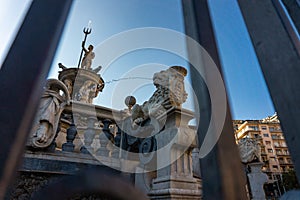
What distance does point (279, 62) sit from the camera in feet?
2.46

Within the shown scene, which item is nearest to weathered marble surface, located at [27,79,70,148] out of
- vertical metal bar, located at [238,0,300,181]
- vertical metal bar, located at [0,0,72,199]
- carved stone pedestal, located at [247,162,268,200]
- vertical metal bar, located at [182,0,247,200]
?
vertical metal bar, located at [0,0,72,199]

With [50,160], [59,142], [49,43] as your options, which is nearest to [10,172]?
[49,43]

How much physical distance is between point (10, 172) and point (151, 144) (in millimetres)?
1900

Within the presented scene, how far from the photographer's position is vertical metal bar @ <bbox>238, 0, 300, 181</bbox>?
659mm

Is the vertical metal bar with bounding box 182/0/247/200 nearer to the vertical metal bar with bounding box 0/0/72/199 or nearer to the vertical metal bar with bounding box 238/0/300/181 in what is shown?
the vertical metal bar with bounding box 238/0/300/181

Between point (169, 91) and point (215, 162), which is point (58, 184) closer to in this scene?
point (215, 162)

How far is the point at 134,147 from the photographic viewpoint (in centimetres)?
249

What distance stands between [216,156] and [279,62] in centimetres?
52

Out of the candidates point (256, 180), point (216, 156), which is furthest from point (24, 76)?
point (256, 180)

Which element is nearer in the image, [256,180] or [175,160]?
[175,160]

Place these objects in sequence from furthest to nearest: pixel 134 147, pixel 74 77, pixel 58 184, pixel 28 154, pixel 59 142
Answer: pixel 74 77, pixel 59 142, pixel 134 147, pixel 28 154, pixel 58 184

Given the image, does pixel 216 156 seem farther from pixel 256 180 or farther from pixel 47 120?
pixel 256 180

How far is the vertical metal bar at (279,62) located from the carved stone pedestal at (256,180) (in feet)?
8.00

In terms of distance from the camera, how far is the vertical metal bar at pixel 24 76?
371 mm
